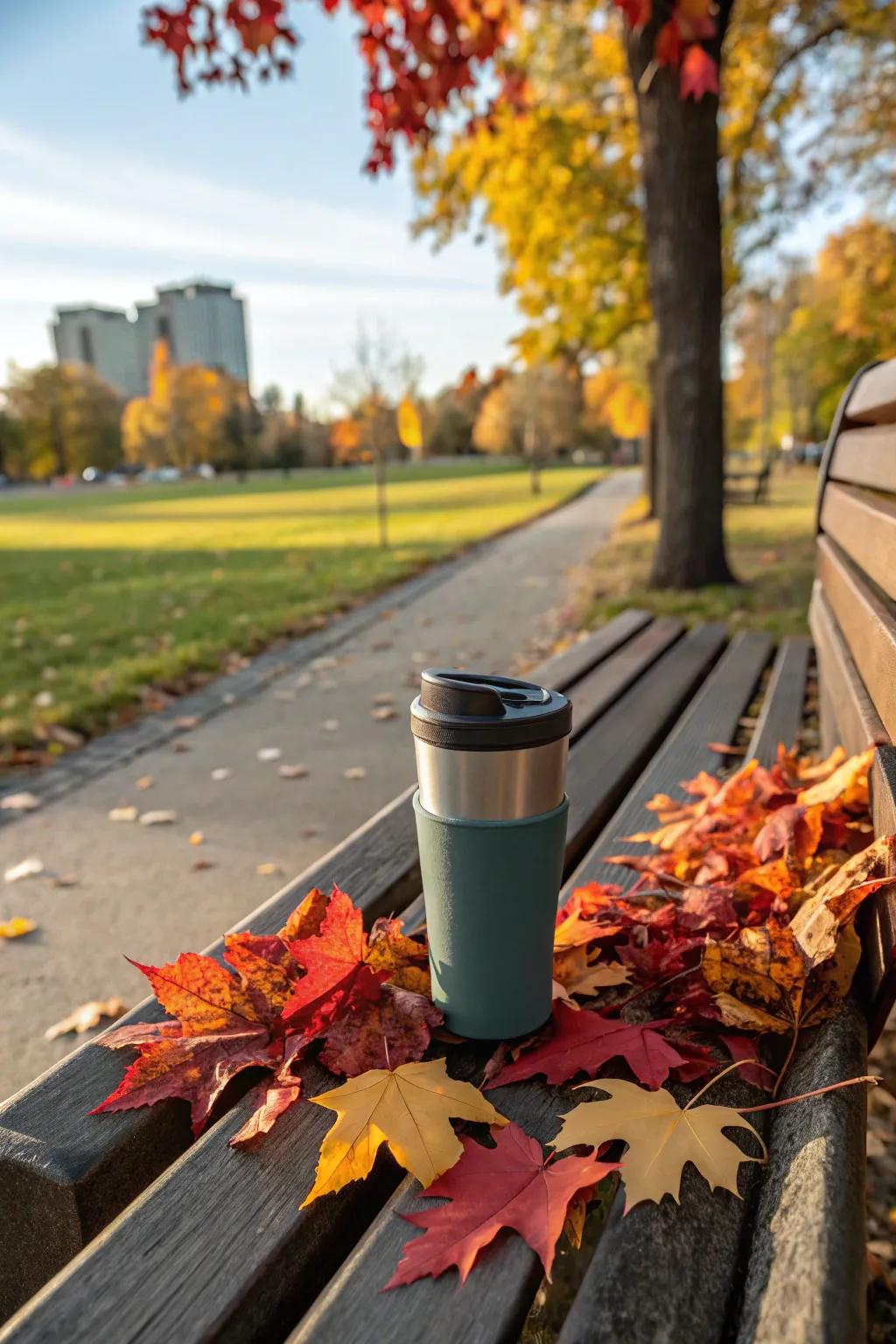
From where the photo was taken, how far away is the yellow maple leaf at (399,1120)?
989 millimetres

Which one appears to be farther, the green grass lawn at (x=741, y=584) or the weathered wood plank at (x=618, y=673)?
the green grass lawn at (x=741, y=584)

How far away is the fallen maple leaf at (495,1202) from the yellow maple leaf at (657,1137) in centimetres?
3

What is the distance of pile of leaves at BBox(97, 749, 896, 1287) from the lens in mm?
983

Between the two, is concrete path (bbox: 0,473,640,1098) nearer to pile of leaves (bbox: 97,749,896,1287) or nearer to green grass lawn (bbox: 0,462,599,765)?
green grass lawn (bbox: 0,462,599,765)

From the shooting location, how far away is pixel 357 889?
5.71ft

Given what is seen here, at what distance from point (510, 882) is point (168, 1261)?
1.80 feet

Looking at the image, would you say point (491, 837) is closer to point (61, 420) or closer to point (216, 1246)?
point (216, 1246)

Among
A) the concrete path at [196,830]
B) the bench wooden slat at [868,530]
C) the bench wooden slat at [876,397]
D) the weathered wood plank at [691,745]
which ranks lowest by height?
the concrete path at [196,830]

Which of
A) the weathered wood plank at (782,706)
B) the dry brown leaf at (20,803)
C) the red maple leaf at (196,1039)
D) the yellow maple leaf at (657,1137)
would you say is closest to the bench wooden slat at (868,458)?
the weathered wood plank at (782,706)

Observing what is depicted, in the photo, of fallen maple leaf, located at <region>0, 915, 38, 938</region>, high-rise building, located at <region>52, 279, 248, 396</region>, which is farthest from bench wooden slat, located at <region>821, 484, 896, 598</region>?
high-rise building, located at <region>52, 279, 248, 396</region>

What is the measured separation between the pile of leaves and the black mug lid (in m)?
0.29

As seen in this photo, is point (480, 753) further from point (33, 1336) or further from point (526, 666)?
point (526, 666)

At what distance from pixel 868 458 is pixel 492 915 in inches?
60.4

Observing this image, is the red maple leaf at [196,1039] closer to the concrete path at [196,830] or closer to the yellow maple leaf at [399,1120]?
the yellow maple leaf at [399,1120]
